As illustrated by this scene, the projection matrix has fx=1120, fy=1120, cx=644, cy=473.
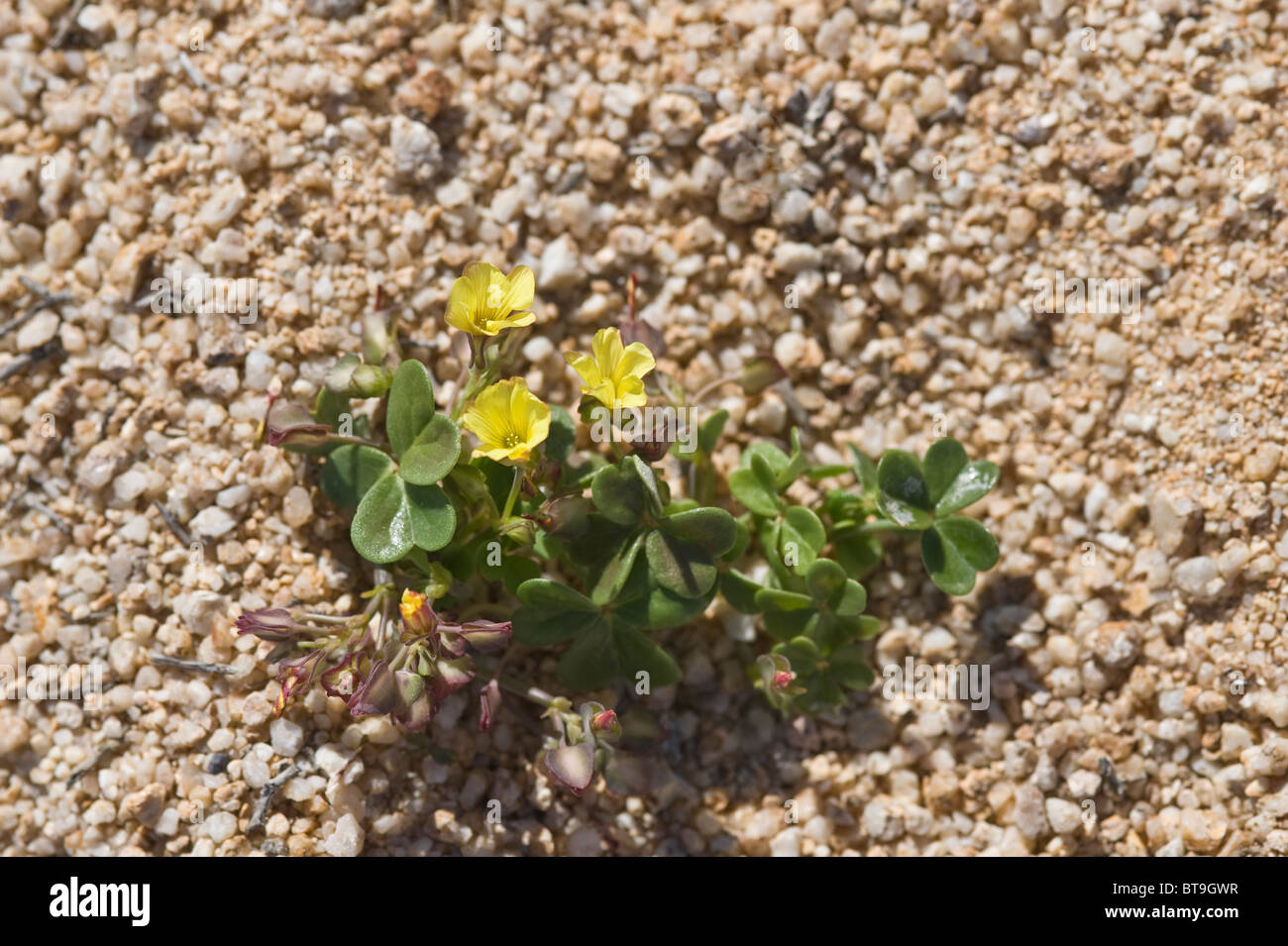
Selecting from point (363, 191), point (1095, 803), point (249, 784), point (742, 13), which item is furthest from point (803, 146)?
point (249, 784)

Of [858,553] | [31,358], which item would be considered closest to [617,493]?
[858,553]

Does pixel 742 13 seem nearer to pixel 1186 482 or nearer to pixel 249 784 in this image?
pixel 1186 482

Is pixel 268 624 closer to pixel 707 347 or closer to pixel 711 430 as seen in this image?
pixel 711 430

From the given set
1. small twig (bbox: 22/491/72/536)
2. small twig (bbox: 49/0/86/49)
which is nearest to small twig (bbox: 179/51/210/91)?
small twig (bbox: 49/0/86/49)

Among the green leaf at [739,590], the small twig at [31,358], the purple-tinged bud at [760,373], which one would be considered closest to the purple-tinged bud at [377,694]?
the green leaf at [739,590]

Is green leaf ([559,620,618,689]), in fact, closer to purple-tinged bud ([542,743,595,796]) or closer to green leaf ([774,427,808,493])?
purple-tinged bud ([542,743,595,796])

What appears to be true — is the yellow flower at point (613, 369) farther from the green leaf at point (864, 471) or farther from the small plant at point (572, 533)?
the green leaf at point (864, 471)
